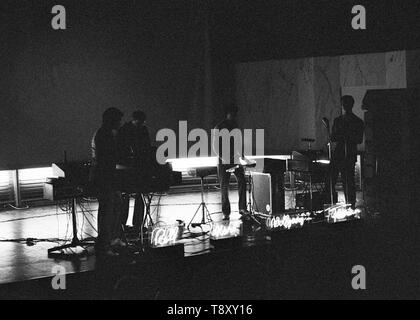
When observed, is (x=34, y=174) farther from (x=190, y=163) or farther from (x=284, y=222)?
(x=284, y=222)

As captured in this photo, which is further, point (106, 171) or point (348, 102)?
point (348, 102)

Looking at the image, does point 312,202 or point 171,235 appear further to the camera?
point 312,202

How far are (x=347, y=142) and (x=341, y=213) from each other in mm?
1176

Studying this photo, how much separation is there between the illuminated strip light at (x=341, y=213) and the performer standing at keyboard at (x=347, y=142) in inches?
14.6

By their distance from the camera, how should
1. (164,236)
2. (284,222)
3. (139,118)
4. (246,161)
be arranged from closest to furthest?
(164,236)
(284,222)
(139,118)
(246,161)

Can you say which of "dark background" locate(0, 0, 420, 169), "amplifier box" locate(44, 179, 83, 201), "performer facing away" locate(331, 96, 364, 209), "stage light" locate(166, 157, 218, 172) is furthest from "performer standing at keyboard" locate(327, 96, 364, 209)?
"amplifier box" locate(44, 179, 83, 201)

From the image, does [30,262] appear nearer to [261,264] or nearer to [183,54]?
[261,264]

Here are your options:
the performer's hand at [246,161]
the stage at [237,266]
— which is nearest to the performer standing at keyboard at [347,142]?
the stage at [237,266]

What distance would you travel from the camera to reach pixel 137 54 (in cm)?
1348

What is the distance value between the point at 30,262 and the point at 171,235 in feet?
5.38

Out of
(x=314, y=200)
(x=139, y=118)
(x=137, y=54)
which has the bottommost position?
(x=314, y=200)

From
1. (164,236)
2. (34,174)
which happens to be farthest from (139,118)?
(34,174)
